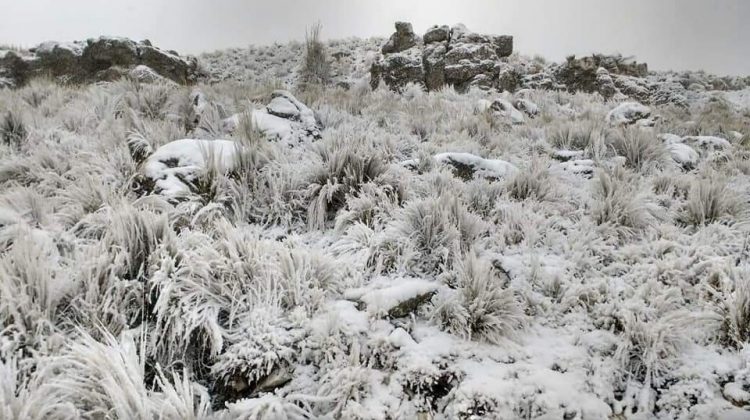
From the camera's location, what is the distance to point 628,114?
27.6 feet

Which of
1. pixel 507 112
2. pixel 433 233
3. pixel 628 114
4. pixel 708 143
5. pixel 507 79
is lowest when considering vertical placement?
pixel 433 233

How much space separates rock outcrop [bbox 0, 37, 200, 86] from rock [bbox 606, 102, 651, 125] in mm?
12776

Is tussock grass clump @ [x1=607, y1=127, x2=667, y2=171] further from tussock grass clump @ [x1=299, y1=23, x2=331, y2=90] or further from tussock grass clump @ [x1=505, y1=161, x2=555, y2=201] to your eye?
tussock grass clump @ [x1=299, y1=23, x2=331, y2=90]

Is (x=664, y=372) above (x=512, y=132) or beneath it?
beneath

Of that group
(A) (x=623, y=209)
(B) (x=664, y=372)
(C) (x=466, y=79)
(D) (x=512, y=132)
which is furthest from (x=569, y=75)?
(B) (x=664, y=372)

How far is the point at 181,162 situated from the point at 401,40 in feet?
49.5

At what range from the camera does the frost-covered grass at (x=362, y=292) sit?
2.08 metres

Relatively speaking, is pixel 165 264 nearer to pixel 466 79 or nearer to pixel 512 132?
pixel 512 132

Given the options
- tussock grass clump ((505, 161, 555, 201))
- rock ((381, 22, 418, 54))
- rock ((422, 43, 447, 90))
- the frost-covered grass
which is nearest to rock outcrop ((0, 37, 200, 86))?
rock ((381, 22, 418, 54))

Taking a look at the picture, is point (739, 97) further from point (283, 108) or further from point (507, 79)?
point (283, 108)

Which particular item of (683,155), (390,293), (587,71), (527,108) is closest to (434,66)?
(587,71)

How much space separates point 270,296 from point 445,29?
16.1 metres

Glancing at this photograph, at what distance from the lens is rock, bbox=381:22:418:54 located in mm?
17219

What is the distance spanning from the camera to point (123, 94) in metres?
7.16
